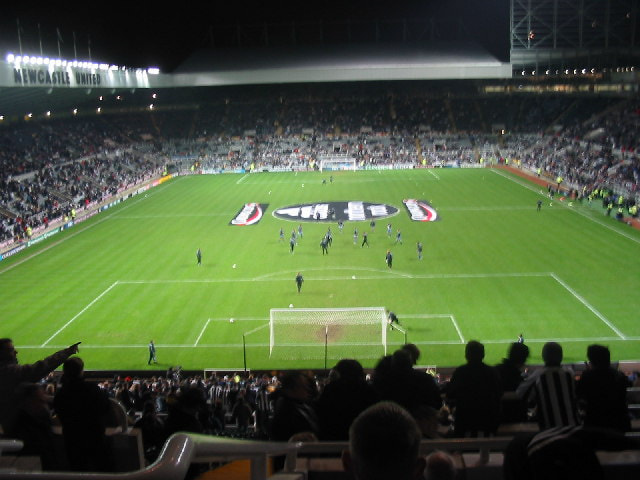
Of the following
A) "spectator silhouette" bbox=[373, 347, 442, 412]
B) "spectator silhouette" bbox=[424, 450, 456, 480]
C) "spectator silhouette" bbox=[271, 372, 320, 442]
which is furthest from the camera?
"spectator silhouette" bbox=[373, 347, 442, 412]

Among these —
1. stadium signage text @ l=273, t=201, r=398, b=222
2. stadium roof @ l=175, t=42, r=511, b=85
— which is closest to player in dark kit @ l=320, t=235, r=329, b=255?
stadium signage text @ l=273, t=201, r=398, b=222

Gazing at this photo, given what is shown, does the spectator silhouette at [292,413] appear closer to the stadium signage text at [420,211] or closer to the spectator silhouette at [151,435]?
the spectator silhouette at [151,435]

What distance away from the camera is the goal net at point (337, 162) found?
70.9 metres

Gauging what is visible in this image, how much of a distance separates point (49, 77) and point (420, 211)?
2804cm

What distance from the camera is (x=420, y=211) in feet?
143

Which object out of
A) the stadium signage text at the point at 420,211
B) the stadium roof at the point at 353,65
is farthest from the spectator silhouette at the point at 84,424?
the stadium roof at the point at 353,65

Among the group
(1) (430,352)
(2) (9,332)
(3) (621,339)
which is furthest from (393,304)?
(2) (9,332)

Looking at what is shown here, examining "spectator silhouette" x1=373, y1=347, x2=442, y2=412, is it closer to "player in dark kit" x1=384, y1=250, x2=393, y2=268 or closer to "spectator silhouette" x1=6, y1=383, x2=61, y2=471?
"spectator silhouette" x1=6, y1=383, x2=61, y2=471

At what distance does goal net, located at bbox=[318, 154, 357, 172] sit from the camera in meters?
70.9

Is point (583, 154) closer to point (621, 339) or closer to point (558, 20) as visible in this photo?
point (558, 20)

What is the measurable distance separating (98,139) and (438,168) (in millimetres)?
38109

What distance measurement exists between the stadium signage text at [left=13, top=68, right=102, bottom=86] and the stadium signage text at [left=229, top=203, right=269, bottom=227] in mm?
16279

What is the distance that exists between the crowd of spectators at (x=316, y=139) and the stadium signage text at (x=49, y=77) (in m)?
8.12

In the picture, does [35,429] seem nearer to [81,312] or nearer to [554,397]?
[554,397]
